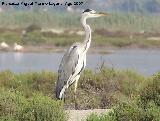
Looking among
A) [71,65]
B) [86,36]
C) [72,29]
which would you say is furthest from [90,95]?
[72,29]

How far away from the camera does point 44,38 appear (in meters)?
56.6

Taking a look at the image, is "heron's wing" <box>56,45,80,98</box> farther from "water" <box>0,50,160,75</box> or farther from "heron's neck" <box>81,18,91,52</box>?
"water" <box>0,50,160,75</box>

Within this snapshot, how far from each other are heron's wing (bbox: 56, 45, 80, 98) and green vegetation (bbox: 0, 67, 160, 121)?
513 millimetres

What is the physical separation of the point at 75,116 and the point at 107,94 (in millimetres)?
2659

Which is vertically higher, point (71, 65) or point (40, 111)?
point (40, 111)

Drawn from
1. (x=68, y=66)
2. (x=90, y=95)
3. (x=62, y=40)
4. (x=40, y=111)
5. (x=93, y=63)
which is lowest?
(x=62, y=40)

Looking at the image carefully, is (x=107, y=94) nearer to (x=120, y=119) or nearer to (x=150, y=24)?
(x=120, y=119)

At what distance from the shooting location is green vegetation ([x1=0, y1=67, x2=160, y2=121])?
9.76 m

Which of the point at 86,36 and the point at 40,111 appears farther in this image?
the point at 86,36

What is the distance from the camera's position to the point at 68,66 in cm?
1327

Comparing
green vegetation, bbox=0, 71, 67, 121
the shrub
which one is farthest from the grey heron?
the shrub

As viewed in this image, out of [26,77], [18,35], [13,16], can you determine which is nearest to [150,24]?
[13,16]

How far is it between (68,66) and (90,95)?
1.69m

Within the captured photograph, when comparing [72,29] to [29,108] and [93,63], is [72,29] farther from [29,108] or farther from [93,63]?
[29,108]
